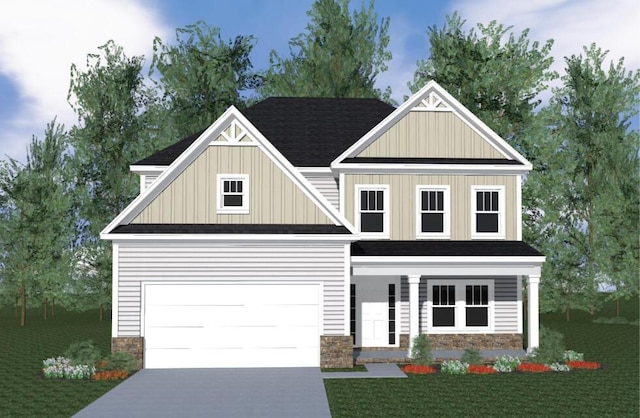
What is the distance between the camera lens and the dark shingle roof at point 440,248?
23484mm

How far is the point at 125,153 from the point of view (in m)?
44.1

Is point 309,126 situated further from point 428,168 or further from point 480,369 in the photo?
point 480,369

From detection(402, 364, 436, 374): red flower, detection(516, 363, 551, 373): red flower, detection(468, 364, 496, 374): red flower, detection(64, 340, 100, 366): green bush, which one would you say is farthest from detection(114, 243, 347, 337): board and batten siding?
detection(516, 363, 551, 373): red flower

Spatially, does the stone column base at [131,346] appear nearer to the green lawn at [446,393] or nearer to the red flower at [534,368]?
the green lawn at [446,393]

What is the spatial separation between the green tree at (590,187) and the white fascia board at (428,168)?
1593 centimetres

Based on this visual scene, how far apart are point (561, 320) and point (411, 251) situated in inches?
965

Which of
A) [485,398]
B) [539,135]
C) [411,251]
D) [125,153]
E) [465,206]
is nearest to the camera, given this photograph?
[485,398]

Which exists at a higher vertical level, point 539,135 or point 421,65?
point 421,65

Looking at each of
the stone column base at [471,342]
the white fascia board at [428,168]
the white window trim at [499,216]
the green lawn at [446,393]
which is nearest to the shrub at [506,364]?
the green lawn at [446,393]

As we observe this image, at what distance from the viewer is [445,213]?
25.4m

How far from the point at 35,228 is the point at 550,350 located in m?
30.3

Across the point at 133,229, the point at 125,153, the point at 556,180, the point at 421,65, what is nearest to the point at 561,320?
the point at 556,180

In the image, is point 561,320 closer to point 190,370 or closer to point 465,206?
point 465,206

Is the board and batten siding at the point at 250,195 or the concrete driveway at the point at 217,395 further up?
the board and batten siding at the point at 250,195
